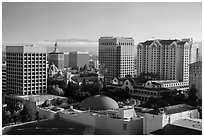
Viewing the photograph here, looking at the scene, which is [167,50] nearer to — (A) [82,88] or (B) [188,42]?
(B) [188,42]

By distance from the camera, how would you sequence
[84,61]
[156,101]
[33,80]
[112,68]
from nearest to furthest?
1. [156,101]
2. [33,80]
3. [112,68]
4. [84,61]

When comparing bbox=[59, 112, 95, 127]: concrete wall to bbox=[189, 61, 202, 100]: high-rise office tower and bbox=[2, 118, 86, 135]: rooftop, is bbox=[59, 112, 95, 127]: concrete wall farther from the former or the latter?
bbox=[189, 61, 202, 100]: high-rise office tower

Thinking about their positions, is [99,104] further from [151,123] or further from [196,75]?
[196,75]

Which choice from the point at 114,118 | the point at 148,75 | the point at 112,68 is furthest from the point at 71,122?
the point at 112,68

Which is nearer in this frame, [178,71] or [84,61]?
[178,71]

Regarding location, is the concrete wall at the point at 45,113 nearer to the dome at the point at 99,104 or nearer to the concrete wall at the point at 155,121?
the dome at the point at 99,104

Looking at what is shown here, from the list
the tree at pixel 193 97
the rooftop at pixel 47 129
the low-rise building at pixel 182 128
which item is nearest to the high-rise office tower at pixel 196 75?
the tree at pixel 193 97

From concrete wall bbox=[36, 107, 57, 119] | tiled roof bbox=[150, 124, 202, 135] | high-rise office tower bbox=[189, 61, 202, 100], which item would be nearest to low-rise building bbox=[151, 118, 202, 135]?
tiled roof bbox=[150, 124, 202, 135]

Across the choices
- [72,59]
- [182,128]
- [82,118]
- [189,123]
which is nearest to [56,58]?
[72,59]
